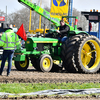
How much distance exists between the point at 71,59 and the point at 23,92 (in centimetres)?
541

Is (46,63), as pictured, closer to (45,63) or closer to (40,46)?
(45,63)

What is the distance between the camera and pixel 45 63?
41.6 ft

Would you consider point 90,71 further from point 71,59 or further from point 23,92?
point 23,92

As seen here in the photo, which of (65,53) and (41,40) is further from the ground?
(41,40)

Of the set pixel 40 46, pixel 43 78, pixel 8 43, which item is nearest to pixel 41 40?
pixel 40 46

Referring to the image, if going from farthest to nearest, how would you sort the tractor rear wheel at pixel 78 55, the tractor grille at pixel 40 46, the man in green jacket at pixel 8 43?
the tractor grille at pixel 40 46 < the tractor rear wheel at pixel 78 55 < the man in green jacket at pixel 8 43


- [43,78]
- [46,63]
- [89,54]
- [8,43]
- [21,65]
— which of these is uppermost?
[8,43]

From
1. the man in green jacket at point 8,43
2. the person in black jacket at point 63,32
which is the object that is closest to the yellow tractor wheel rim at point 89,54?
the person in black jacket at point 63,32

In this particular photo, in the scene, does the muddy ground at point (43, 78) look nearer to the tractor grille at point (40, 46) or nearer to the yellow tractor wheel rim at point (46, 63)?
the yellow tractor wheel rim at point (46, 63)

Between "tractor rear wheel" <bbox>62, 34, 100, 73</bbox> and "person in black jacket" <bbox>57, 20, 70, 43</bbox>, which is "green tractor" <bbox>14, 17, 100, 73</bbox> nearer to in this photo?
"tractor rear wheel" <bbox>62, 34, 100, 73</bbox>

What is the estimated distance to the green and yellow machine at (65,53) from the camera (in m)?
12.3

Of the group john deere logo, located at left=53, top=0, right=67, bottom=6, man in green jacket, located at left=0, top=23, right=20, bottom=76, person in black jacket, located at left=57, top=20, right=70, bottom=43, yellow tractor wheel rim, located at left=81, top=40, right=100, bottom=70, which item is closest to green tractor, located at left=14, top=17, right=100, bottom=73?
yellow tractor wheel rim, located at left=81, top=40, right=100, bottom=70

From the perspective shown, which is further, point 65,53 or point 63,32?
point 63,32

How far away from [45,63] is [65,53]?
95cm
